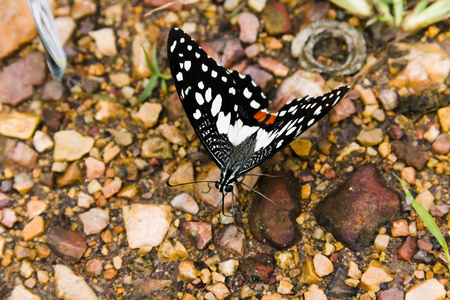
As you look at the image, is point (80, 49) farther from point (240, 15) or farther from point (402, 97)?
point (402, 97)

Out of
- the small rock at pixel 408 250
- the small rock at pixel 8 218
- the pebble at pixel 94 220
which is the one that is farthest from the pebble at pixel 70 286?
the small rock at pixel 408 250

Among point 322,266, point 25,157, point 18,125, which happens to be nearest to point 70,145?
point 25,157

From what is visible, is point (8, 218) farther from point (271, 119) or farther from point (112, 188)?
point (271, 119)

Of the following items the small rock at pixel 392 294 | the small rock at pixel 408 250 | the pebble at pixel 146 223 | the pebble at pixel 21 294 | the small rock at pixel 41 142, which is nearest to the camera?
the small rock at pixel 392 294

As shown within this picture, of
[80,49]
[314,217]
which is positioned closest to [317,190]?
[314,217]

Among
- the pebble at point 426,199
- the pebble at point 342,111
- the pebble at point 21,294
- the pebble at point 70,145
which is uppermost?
the pebble at point 70,145

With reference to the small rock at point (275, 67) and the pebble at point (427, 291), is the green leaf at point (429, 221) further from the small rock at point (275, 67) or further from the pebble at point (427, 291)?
the small rock at point (275, 67)
